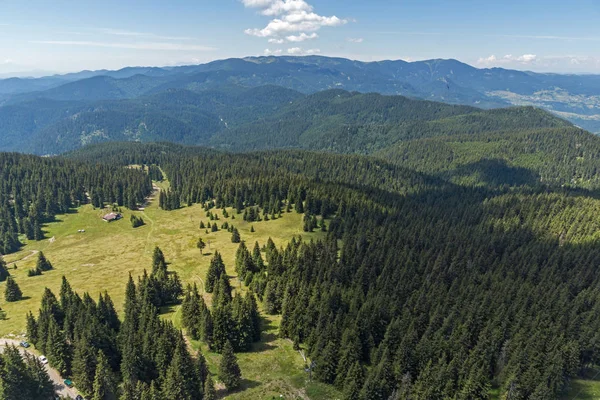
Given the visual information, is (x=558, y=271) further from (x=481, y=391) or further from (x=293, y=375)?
(x=293, y=375)

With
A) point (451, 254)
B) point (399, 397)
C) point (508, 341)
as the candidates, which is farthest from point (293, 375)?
point (451, 254)

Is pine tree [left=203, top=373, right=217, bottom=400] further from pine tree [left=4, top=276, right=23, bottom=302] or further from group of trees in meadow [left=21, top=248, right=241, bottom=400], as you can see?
pine tree [left=4, top=276, right=23, bottom=302]

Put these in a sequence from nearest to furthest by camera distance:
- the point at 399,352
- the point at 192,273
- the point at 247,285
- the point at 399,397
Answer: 1. the point at 399,397
2. the point at 399,352
3. the point at 247,285
4. the point at 192,273

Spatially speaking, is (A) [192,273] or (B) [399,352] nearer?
(B) [399,352]

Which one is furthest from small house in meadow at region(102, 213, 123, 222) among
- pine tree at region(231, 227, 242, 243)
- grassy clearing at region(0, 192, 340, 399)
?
pine tree at region(231, 227, 242, 243)

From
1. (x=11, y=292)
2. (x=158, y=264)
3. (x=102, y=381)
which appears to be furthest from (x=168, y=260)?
(x=102, y=381)

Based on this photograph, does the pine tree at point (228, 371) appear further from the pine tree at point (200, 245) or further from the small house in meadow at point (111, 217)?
the small house in meadow at point (111, 217)
